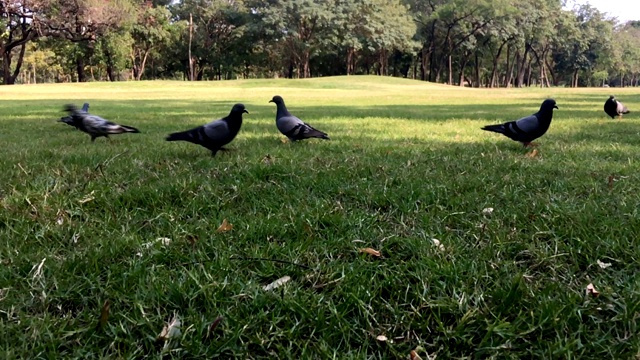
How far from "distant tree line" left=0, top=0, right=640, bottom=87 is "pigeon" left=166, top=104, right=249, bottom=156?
36235 mm

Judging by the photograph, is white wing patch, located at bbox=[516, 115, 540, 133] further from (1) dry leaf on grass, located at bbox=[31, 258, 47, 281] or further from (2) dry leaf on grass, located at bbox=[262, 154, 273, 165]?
(1) dry leaf on grass, located at bbox=[31, 258, 47, 281]

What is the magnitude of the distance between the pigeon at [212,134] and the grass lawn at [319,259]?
38 cm

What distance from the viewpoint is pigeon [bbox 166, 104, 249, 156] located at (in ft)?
15.6

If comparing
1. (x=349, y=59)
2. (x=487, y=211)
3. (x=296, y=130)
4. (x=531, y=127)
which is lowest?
(x=487, y=211)

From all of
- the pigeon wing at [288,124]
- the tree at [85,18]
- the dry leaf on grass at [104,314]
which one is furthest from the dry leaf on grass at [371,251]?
the tree at [85,18]

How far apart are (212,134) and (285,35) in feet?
143

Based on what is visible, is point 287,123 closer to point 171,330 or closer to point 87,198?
point 87,198

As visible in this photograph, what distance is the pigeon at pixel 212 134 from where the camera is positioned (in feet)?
15.6

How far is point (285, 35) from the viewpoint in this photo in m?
46.4

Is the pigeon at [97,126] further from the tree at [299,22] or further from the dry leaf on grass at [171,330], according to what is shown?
the tree at [299,22]

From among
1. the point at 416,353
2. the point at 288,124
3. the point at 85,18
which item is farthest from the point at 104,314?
the point at 85,18

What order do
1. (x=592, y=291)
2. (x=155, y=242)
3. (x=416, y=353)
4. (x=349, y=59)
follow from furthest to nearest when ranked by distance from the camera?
(x=349, y=59) < (x=155, y=242) < (x=592, y=291) < (x=416, y=353)

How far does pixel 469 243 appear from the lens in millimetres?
2701

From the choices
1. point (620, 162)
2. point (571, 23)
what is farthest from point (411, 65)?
point (620, 162)
